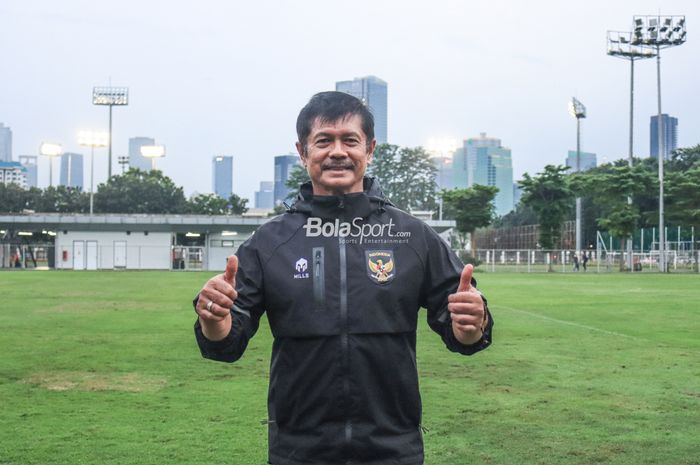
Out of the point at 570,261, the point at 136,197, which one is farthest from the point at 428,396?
the point at 136,197

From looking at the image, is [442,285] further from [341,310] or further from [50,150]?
[50,150]

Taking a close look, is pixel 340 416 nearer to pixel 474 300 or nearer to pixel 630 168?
pixel 474 300

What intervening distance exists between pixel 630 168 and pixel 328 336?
5728 centimetres

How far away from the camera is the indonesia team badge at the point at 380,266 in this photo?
8.84 ft

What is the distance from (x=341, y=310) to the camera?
264 cm

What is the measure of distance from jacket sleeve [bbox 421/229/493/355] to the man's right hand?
2.27 feet

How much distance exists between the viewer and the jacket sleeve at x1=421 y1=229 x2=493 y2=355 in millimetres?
2781

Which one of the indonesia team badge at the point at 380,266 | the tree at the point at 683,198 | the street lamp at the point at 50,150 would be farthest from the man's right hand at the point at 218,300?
the street lamp at the point at 50,150

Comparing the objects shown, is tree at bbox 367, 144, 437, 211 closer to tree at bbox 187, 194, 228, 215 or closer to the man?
tree at bbox 187, 194, 228, 215

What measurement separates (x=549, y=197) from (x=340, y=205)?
186ft

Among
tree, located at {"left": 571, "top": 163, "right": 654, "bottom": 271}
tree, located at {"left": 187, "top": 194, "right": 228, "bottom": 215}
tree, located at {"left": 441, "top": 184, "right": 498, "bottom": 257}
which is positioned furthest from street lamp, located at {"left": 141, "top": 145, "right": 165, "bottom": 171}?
tree, located at {"left": 571, "top": 163, "right": 654, "bottom": 271}

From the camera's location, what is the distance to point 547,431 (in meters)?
6.80

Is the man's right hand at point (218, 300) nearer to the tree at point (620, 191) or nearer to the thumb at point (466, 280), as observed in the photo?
the thumb at point (466, 280)

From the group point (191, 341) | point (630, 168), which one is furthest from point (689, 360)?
point (630, 168)
